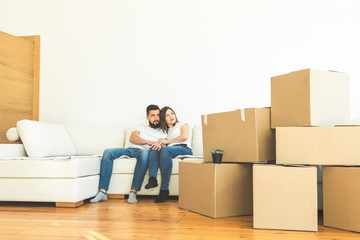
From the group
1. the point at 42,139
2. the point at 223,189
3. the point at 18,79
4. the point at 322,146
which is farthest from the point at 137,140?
the point at 322,146

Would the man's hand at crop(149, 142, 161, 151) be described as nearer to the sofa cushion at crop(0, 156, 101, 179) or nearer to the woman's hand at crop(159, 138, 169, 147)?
the woman's hand at crop(159, 138, 169, 147)

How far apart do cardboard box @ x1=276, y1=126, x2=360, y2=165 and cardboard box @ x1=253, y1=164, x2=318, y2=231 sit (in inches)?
3.3

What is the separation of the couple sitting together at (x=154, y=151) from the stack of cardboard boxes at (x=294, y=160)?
78cm

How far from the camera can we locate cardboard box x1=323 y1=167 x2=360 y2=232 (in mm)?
1947

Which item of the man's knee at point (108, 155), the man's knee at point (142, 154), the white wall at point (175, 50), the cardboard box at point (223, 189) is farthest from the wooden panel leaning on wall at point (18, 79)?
the cardboard box at point (223, 189)

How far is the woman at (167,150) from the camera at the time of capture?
10.2 feet

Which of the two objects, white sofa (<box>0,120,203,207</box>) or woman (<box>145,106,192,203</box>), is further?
woman (<box>145,106,192,203</box>)

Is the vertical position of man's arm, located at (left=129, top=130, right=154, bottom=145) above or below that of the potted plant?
above

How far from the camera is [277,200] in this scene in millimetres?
2027

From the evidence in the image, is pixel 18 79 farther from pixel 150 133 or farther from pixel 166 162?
pixel 166 162

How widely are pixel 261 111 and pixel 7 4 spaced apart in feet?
11.6

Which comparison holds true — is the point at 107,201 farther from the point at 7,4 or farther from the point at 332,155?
the point at 7,4

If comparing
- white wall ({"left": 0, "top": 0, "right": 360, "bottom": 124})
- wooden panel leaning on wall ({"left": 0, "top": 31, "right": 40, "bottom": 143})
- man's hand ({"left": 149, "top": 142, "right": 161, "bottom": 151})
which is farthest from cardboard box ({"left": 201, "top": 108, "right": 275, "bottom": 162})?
wooden panel leaning on wall ({"left": 0, "top": 31, "right": 40, "bottom": 143})

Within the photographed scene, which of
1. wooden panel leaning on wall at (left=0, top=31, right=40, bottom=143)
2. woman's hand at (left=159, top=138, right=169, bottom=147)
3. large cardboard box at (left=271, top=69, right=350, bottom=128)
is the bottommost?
woman's hand at (left=159, top=138, right=169, bottom=147)
